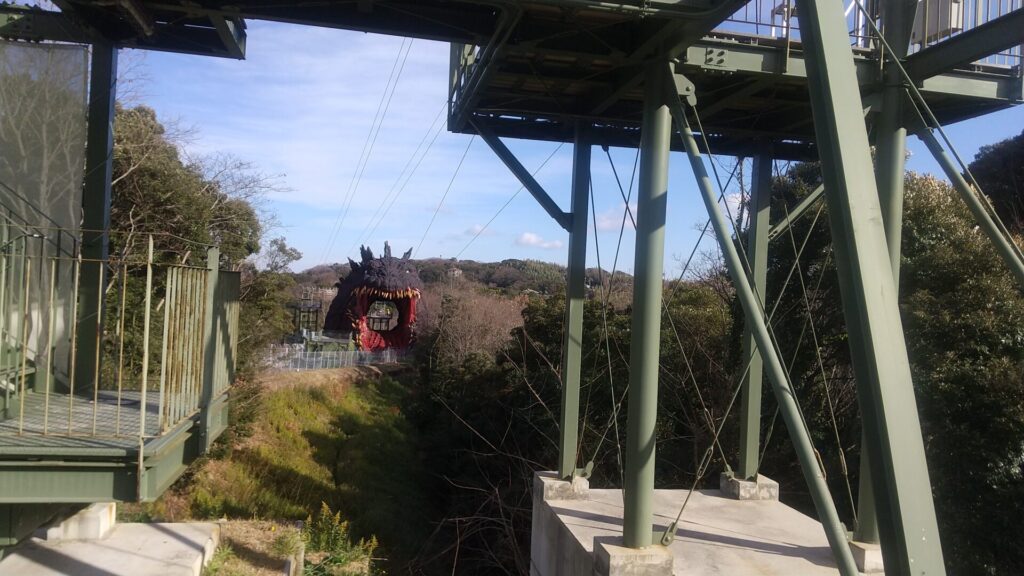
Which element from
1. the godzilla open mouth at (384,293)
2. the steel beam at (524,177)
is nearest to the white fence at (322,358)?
the godzilla open mouth at (384,293)

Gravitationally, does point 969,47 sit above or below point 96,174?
above

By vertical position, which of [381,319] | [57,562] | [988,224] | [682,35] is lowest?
[57,562]

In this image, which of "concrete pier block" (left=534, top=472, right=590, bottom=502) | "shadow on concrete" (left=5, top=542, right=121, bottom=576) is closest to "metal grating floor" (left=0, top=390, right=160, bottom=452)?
"shadow on concrete" (left=5, top=542, right=121, bottom=576)

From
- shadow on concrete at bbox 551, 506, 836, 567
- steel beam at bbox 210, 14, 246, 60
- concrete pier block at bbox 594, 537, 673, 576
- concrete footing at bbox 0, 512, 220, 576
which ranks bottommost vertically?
concrete footing at bbox 0, 512, 220, 576

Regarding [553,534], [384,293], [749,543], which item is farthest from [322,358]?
[749,543]

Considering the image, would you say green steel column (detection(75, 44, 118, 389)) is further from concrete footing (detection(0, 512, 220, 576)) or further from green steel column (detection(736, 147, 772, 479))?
green steel column (detection(736, 147, 772, 479))

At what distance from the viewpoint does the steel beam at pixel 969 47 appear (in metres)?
3.94

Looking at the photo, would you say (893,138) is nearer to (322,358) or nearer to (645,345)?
(645,345)

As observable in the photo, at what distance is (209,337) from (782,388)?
376 cm

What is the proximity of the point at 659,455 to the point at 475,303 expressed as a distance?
40.4 ft

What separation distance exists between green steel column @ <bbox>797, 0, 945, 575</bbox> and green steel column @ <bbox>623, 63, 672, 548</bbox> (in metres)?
2.06

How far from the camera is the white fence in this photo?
2448cm

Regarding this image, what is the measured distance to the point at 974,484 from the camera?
7727 mm

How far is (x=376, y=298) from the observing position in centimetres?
3016
